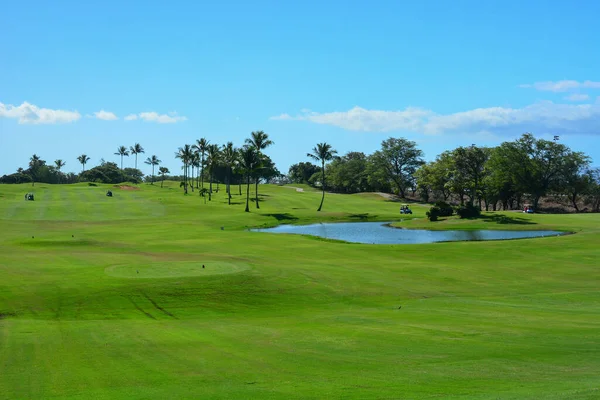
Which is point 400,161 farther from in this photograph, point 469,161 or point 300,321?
point 300,321

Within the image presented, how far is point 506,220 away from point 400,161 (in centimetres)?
8304

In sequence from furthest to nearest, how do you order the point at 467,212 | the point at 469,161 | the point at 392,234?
the point at 469,161, the point at 467,212, the point at 392,234

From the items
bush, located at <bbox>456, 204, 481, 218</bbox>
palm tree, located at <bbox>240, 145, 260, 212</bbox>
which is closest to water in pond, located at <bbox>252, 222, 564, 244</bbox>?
bush, located at <bbox>456, 204, 481, 218</bbox>

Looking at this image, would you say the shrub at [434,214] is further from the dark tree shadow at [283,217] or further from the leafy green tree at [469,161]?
the dark tree shadow at [283,217]

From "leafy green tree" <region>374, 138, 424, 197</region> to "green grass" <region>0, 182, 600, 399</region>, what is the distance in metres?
110

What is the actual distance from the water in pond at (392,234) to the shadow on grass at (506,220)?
7.13 metres

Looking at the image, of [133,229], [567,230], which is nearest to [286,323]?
[133,229]

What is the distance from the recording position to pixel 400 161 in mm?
158250

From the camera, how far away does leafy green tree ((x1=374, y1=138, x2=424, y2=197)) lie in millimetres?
157625

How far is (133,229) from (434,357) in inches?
2213

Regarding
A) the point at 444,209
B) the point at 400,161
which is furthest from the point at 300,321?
the point at 400,161

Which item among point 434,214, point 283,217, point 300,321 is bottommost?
point 300,321

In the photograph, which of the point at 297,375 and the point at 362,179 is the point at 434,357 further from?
the point at 362,179

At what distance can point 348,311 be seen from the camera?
22750mm
